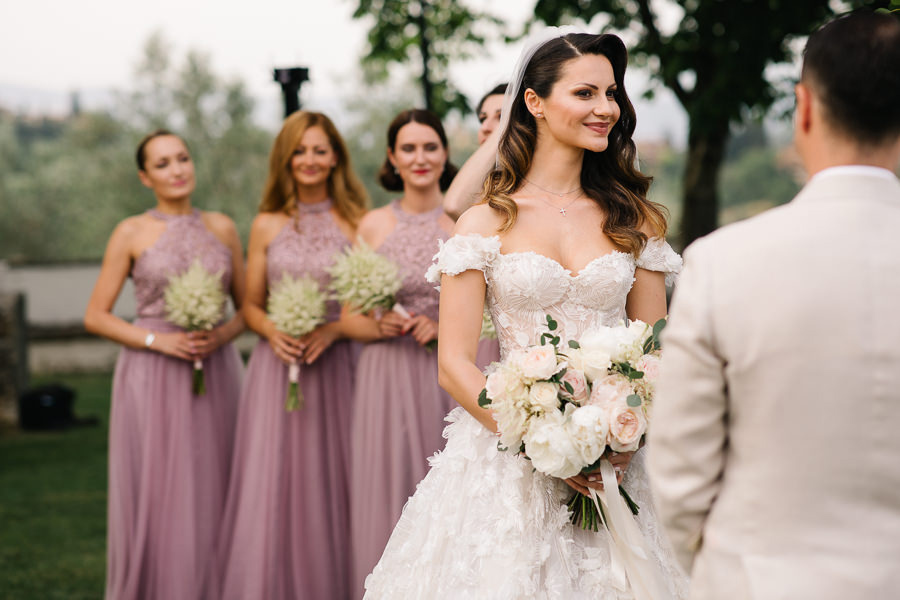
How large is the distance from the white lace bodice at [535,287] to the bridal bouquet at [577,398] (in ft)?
1.21

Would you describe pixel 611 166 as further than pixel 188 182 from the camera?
No

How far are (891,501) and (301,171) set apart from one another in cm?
466

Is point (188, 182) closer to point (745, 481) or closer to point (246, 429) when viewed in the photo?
point (246, 429)

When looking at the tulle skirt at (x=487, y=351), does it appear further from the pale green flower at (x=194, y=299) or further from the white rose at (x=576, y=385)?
the white rose at (x=576, y=385)

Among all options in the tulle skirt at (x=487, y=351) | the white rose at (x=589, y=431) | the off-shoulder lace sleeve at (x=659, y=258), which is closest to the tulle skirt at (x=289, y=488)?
the tulle skirt at (x=487, y=351)

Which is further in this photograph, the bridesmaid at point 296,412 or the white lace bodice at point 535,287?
the bridesmaid at point 296,412

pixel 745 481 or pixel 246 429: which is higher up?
pixel 745 481

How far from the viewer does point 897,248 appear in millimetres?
2033

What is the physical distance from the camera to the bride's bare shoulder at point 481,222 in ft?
11.7

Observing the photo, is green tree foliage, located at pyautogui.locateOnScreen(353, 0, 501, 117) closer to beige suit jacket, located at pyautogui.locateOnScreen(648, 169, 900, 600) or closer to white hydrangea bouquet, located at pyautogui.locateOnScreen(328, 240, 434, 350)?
white hydrangea bouquet, located at pyautogui.locateOnScreen(328, 240, 434, 350)

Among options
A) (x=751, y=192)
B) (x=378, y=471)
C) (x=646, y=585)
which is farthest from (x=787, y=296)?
(x=751, y=192)

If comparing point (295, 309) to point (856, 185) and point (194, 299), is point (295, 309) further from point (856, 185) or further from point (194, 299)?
point (856, 185)

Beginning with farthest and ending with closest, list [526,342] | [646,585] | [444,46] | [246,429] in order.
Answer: [444,46] < [246,429] < [526,342] < [646,585]

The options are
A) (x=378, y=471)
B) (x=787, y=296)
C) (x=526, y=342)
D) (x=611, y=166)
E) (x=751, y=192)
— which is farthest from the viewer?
(x=751, y=192)
